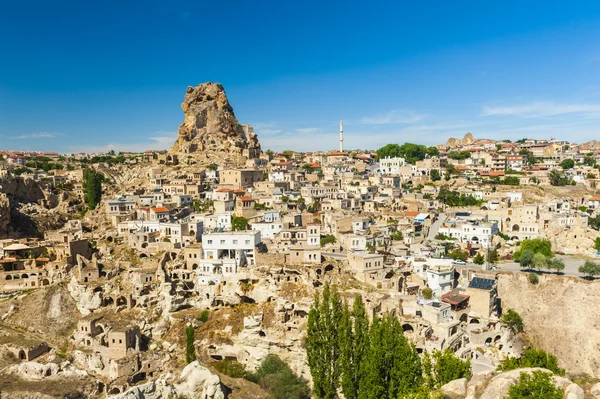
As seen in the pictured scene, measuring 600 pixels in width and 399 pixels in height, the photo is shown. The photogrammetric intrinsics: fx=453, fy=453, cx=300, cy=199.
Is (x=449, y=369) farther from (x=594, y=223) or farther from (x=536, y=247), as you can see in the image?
(x=594, y=223)

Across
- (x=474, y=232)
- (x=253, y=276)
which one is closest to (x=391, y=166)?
(x=474, y=232)

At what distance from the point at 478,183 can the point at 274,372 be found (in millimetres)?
50837

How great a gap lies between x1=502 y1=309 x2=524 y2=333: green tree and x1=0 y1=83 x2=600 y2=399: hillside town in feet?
1.15

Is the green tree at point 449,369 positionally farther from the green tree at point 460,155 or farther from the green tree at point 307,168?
the green tree at point 460,155

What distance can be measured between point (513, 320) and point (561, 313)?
5.33 meters

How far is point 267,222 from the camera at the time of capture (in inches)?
1766

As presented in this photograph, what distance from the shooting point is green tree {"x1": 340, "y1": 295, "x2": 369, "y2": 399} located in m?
24.2

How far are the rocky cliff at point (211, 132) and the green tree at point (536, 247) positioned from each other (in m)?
51.5

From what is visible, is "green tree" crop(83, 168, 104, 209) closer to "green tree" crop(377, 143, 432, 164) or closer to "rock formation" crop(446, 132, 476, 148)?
"green tree" crop(377, 143, 432, 164)

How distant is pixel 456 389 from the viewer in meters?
17.6

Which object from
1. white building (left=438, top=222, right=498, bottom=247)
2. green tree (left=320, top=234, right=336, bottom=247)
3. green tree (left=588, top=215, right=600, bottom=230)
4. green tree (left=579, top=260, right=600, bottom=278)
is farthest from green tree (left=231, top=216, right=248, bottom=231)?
green tree (left=588, top=215, right=600, bottom=230)

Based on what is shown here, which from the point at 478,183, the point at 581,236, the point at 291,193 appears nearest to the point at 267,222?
the point at 291,193

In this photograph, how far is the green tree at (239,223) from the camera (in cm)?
4450

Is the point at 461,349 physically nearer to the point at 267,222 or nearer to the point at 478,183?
the point at 267,222
